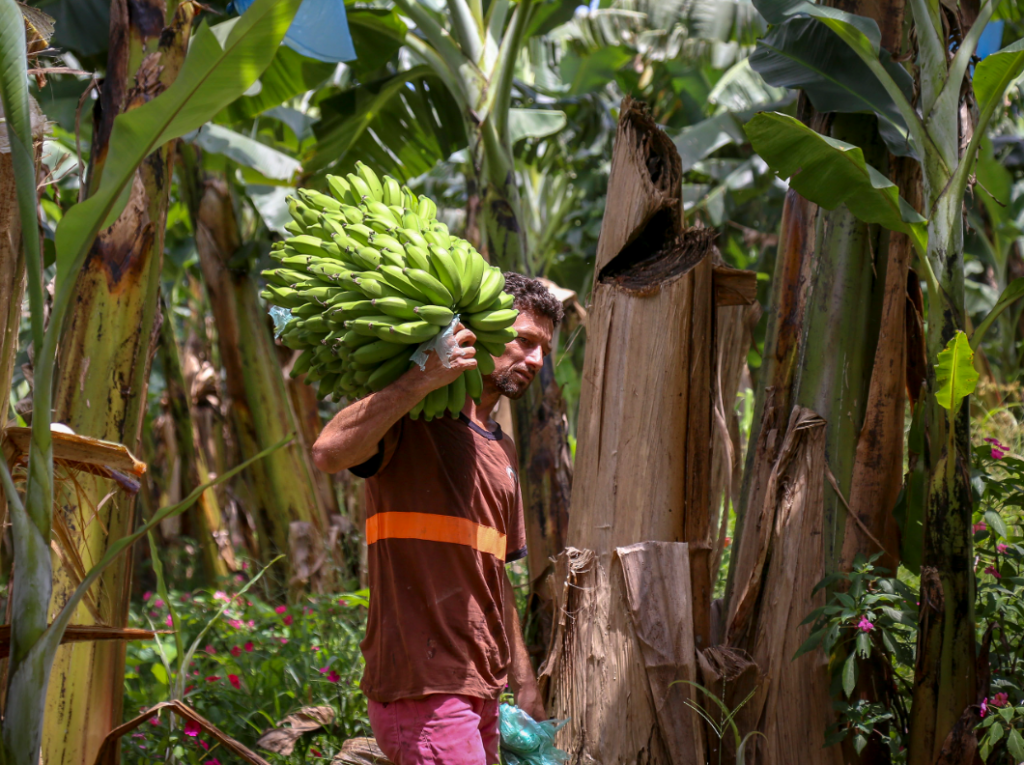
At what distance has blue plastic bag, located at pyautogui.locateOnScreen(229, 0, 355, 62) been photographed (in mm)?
3646

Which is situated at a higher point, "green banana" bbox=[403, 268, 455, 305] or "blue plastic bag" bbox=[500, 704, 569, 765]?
"green banana" bbox=[403, 268, 455, 305]

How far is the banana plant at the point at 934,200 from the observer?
2.38 m

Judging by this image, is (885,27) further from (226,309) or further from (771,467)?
(226,309)

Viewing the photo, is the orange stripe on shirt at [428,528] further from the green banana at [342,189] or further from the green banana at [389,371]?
the green banana at [342,189]

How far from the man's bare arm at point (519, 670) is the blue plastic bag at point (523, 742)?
108mm

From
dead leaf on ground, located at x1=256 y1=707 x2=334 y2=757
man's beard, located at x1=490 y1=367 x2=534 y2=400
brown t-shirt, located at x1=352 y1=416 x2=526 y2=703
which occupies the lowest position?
dead leaf on ground, located at x1=256 y1=707 x2=334 y2=757

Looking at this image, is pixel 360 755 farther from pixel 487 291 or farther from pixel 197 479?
pixel 197 479

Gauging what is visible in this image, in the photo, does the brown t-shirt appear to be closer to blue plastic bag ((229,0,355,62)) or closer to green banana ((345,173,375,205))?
green banana ((345,173,375,205))

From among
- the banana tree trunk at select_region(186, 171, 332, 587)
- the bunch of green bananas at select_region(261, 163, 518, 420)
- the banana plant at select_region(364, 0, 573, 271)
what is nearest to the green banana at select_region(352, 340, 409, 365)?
the bunch of green bananas at select_region(261, 163, 518, 420)

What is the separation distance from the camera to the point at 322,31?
369 cm

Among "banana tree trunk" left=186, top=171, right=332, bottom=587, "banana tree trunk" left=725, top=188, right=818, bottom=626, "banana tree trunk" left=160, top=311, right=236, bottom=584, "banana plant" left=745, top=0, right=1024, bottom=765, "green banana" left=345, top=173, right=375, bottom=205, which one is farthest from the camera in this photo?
"banana tree trunk" left=160, top=311, right=236, bottom=584

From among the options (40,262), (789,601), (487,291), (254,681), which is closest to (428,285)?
(487,291)

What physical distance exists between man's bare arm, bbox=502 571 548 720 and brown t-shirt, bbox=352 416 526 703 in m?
0.19

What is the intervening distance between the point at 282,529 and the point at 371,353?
387cm
